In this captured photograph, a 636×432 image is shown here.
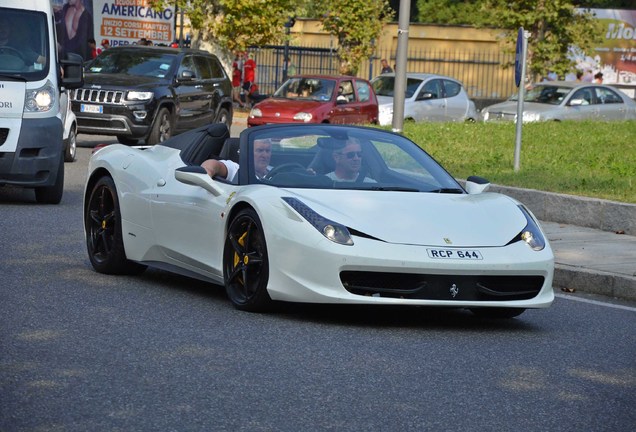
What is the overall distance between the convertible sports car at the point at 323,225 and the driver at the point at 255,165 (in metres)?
0.02

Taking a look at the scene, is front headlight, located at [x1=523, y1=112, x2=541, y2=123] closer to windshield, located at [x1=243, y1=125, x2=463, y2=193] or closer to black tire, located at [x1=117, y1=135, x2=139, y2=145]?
black tire, located at [x1=117, y1=135, x2=139, y2=145]

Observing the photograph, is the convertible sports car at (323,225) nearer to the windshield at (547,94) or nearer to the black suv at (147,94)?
the black suv at (147,94)

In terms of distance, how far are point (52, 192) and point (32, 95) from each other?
105 centimetres

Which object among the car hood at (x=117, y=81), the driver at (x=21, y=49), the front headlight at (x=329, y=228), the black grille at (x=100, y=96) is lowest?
the black grille at (x=100, y=96)

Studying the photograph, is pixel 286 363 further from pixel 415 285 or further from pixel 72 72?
pixel 72 72

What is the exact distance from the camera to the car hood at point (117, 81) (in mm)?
23734

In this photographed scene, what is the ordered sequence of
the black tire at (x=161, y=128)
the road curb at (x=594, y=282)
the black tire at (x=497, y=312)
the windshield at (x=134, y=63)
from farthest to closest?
the windshield at (x=134, y=63) < the black tire at (x=161, y=128) < the road curb at (x=594, y=282) < the black tire at (x=497, y=312)

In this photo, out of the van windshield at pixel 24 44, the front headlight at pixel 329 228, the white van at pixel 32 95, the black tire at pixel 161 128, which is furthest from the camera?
the black tire at pixel 161 128

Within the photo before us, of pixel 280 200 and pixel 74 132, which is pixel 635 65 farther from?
pixel 280 200

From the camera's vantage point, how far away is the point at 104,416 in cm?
558

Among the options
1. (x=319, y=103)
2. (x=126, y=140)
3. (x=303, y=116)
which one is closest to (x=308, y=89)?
(x=319, y=103)

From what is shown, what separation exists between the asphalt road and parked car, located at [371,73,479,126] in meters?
22.3

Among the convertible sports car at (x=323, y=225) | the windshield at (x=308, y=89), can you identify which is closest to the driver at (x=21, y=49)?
the convertible sports car at (x=323, y=225)

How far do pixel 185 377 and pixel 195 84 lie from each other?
64.9ft
